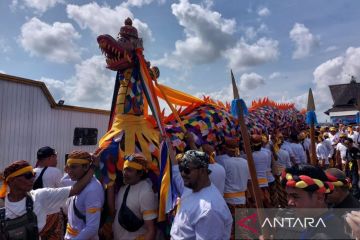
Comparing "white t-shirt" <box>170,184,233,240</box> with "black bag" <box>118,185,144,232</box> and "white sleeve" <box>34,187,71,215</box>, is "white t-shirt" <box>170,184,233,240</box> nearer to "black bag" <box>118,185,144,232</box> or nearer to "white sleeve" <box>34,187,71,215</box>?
"black bag" <box>118,185,144,232</box>

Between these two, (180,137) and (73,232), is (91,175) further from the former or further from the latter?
(180,137)

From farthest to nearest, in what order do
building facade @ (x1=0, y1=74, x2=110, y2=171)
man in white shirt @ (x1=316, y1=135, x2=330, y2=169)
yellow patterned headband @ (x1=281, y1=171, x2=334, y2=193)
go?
man in white shirt @ (x1=316, y1=135, x2=330, y2=169) < building facade @ (x1=0, y1=74, x2=110, y2=171) < yellow patterned headband @ (x1=281, y1=171, x2=334, y2=193)

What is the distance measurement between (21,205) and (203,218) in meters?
1.32

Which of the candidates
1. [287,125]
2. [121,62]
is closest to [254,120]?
[287,125]

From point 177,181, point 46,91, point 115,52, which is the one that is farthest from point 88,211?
point 46,91

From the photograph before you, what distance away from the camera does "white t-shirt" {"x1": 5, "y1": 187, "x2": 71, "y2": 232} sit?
2.12 meters

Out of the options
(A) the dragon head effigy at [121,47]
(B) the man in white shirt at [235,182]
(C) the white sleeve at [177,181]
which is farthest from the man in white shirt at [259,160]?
Result: (A) the dragon head effigy at [121,47]

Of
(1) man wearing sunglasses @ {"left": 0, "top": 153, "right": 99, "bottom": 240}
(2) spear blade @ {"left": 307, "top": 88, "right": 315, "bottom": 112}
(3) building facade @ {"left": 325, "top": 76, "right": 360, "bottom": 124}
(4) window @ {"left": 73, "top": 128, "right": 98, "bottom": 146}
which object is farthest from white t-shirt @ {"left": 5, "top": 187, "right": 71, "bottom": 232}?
(3) building facade @ {"left": 325, "top": 76, "right": 360, "bottom": 124}

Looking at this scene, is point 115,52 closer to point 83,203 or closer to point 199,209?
point 83,203

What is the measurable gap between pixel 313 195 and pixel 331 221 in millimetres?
160

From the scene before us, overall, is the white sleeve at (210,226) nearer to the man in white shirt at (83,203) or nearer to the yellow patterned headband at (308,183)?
the yellow patterned headband at (308,183)

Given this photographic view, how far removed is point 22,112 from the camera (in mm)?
6625

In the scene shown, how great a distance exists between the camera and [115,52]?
3.44m

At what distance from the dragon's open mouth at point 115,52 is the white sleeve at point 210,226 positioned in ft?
7.25
